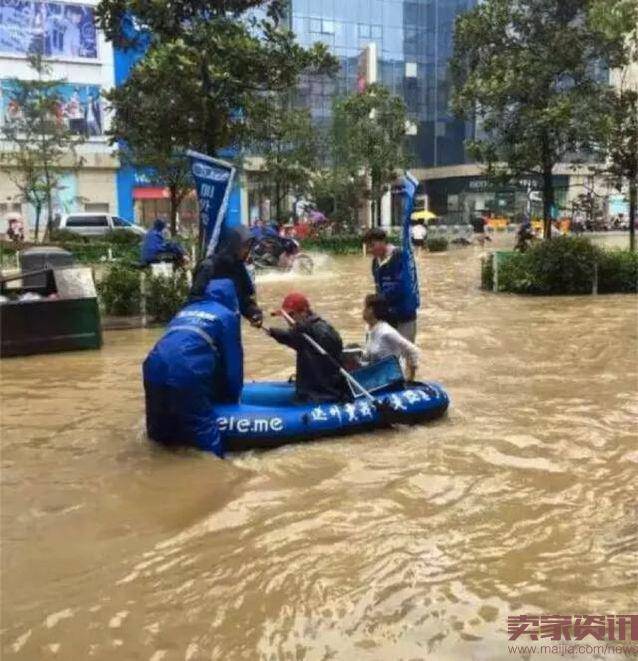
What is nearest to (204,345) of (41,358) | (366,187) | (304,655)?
(304,655)

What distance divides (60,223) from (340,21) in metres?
29.2

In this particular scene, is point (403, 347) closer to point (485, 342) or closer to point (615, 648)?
point (615, 648)

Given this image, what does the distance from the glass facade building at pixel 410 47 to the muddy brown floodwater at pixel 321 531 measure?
47665 millimetres

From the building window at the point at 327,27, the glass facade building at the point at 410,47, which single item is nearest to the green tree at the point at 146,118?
the glass facade building at the point at 410,47

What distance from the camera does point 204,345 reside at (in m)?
5.97

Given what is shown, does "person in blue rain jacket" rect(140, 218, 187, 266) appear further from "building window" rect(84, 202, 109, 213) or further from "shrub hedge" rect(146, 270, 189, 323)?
"building window" rect(84, 202, 109, 213)

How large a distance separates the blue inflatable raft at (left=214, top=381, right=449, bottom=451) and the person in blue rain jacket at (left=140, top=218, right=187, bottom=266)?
702cm

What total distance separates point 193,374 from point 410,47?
54553 mm

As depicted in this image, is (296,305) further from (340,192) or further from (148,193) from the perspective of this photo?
(148,193)

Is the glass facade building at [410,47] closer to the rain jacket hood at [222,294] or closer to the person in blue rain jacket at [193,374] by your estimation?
the rain jacket hood at [222,294]

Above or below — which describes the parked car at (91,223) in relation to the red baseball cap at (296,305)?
above

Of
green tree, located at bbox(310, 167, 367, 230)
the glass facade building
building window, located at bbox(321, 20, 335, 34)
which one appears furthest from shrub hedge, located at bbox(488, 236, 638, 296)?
building window, located at bbox(321, 20, 335, 34)

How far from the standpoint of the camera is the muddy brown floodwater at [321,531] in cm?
382

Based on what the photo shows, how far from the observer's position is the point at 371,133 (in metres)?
33.2
